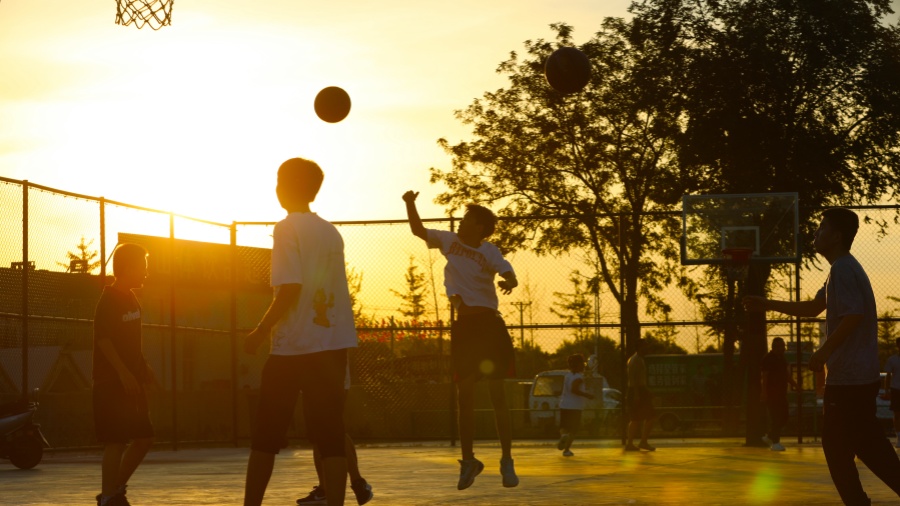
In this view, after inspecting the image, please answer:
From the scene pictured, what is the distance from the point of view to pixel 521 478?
11578 mm

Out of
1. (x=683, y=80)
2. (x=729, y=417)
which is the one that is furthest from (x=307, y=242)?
(x=683, y=80)

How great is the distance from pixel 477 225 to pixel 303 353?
3.31 metres

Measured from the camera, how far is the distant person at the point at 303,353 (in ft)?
21.3

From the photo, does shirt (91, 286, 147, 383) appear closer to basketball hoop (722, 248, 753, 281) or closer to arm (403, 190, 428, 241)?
arm (403, 190, 428, 241)

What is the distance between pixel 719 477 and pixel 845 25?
22.7 m

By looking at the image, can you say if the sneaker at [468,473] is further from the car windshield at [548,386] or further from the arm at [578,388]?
the car windshield at [548,386]

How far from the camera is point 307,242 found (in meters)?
6.67

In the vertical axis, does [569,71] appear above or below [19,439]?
above

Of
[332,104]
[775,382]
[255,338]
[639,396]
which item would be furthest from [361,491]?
[775,382]

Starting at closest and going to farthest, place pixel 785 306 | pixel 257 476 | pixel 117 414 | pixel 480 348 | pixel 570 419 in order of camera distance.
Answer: pixel 257 476, pixel 785 306, pixel 117 414, pixel 480 348, pixel 570 419

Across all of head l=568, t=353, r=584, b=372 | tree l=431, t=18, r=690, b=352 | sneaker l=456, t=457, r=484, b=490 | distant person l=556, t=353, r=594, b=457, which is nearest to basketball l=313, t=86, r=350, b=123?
sneaker l=456, t=457, r=484, b=490

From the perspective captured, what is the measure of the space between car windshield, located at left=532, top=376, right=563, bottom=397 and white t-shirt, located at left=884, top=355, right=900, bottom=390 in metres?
14.7

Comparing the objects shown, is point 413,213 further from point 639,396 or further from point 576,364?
point 576,364

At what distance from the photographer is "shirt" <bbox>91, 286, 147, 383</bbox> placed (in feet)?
27.2
